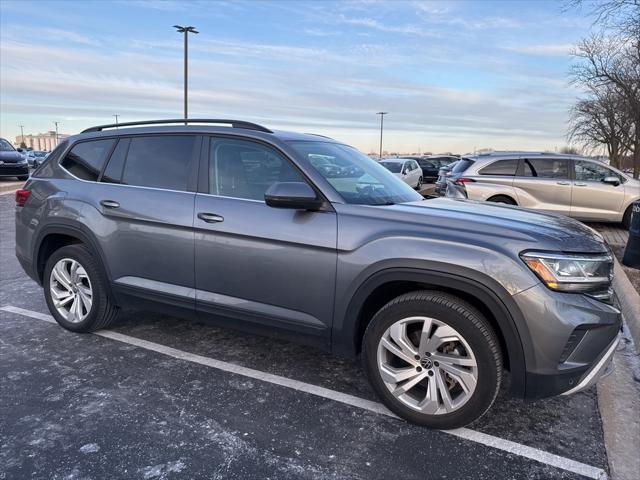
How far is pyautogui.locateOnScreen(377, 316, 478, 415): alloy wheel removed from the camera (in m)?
2.82

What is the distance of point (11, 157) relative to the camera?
1978cm

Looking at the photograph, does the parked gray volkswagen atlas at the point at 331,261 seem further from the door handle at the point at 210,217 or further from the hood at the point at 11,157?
the hood at the point at 11,157

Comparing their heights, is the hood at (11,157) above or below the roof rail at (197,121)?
below

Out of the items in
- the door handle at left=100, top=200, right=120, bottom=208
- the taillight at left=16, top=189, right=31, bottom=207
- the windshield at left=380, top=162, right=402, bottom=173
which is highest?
the door handle at left=100, top=200, right=120, bottom=208

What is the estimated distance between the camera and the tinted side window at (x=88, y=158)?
4.26m

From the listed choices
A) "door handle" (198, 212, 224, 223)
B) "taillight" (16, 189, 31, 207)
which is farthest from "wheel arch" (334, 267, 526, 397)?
"taillight" (16, 189, 31, 207)

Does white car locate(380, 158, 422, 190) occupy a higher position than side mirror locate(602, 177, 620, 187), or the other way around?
side mirror locate(602, 177, 620, 187)

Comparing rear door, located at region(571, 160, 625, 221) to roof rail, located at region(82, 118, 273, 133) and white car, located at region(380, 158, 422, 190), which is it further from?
white car, located at region(380, 158, 422, 190)

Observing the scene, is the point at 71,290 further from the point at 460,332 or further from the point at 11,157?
the point at 11,157

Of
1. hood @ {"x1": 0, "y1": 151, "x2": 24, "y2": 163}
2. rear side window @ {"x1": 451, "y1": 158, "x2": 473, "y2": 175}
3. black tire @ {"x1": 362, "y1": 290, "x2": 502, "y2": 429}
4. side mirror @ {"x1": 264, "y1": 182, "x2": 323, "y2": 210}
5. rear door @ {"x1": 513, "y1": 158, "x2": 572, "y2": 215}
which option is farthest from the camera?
hood @ {"x1": 0, "y1": 151, "x2": 24, "y2": 163}

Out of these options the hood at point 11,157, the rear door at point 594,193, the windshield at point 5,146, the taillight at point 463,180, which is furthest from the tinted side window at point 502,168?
the windshield at point 5,146

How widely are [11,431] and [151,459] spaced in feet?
2.97

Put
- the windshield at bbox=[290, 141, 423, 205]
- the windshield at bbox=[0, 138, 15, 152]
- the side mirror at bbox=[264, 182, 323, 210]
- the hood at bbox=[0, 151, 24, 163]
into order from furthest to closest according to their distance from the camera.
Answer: the windshield at bbox=[0, 138, 15, 152], the hood at bbox=[0, 151, 24, 163], the windshield at bbox=[290, 141, 423, 205], the side mirror at bbox=[264, 182, 323, 210]

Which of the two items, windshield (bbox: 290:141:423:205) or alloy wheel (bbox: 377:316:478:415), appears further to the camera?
windshield (bbox: 290:141:423:205)
